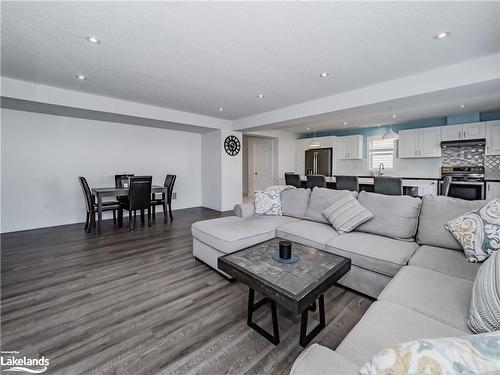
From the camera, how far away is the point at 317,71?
3.04m

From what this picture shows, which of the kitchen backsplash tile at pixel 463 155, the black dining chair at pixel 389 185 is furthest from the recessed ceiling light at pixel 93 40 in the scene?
the kitchen backsplash tile at pixel 463 155

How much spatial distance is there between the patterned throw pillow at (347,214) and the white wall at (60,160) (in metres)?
4.72

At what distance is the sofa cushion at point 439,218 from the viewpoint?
2090mm

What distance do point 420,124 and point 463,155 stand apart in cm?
136

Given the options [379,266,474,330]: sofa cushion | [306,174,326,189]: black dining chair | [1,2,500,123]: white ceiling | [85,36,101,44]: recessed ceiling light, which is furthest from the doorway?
[379,266,474,330]: sofa cushion

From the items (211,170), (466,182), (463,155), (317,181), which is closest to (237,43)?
(317,181)

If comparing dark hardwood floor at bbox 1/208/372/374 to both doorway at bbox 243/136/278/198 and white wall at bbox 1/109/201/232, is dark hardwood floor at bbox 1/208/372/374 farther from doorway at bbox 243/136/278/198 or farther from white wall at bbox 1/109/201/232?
doorway at bbox 243/136/278/198

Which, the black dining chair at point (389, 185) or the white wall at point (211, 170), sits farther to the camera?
the white wall at point (211, 170)

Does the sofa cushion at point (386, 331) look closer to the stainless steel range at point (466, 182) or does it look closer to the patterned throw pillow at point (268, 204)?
the patterned throw pillow at point (268, 204)

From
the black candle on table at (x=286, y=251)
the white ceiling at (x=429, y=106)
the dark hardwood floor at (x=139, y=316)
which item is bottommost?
the dark hardwood floor at (x=139, y=316)

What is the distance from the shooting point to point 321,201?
3094mm

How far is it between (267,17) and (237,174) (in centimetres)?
469

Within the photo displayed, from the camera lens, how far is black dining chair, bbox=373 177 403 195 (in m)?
3.69

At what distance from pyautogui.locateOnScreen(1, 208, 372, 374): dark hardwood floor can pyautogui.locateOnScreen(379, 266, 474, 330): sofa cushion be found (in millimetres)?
539
